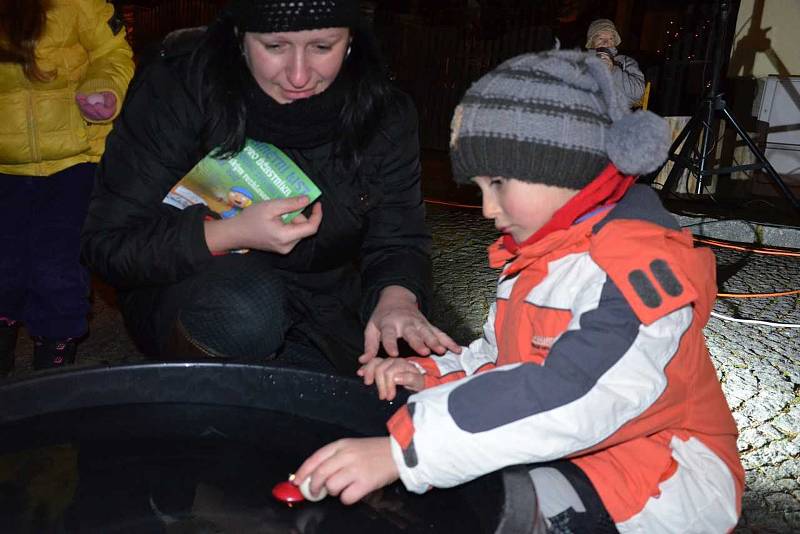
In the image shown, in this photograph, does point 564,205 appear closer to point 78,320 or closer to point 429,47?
point 78,320

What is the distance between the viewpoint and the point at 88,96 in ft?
8.44

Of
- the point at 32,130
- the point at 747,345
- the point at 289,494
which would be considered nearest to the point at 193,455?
the point at 289,494

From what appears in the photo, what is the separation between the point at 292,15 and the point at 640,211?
0.81 metres

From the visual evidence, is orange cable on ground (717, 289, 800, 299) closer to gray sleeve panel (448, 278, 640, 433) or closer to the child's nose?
the child's nose

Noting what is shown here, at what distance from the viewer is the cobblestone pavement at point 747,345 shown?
7.06 ft

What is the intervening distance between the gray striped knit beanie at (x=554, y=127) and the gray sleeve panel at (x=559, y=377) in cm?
22

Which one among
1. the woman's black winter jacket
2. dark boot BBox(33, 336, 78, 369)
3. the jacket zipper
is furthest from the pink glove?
dark boot BBox(33, 336, 78, 369)

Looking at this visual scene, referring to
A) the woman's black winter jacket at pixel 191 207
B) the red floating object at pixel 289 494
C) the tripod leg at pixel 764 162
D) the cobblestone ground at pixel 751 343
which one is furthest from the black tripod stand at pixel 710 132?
the red floating object at pixel 289 494

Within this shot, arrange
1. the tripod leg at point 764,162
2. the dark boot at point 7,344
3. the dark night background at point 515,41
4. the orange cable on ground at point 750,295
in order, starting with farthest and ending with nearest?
the dark night background at point 515,41 → the tripod leg at point 764,162 → the orange cable on ground at point 750,295 → the dark boot at point 7,344

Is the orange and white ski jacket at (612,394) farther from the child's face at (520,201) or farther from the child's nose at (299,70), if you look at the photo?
the child's nose at (299,70)

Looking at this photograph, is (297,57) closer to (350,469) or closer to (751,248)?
(350,469)

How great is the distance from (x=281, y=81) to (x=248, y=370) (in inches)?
25.4

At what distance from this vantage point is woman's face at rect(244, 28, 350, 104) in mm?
1766

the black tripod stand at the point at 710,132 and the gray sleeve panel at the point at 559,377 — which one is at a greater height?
the gray sleeve panel at the point at 559,377
